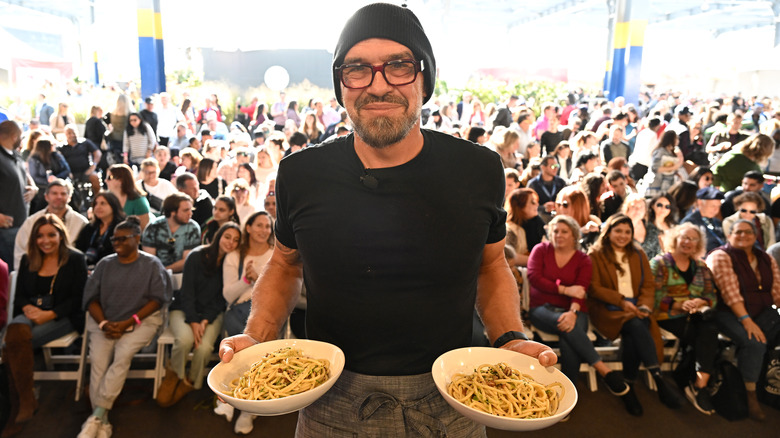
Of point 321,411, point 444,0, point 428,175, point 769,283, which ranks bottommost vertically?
point 769,283

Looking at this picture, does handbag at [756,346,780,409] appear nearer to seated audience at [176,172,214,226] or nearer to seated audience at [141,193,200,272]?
seated audience at [141,193,200,272]

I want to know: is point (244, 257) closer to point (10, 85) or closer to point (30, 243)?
point (30, 243)

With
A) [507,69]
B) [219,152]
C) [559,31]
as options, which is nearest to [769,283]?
[219,152]

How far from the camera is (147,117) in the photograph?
29.0 feet

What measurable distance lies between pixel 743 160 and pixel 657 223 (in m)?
1.98

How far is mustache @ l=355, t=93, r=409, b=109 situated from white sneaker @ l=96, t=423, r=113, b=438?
3041mm

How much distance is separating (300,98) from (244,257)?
41.4ft

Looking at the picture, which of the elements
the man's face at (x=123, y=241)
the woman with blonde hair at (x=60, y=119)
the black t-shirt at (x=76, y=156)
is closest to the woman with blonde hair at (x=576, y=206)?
the man's face at (x=123, y=241)

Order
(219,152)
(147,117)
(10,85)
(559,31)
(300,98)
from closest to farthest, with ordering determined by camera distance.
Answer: (219,152), (147,117), (300,98), (10,85), (559,31)

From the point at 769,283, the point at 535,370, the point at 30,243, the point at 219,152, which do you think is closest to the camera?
the point at 535,370

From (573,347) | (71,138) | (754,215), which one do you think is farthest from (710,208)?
(71,138)

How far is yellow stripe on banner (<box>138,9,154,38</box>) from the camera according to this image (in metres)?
12.1

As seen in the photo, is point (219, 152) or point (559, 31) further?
point (559, 31)

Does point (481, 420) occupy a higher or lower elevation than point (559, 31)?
lower
